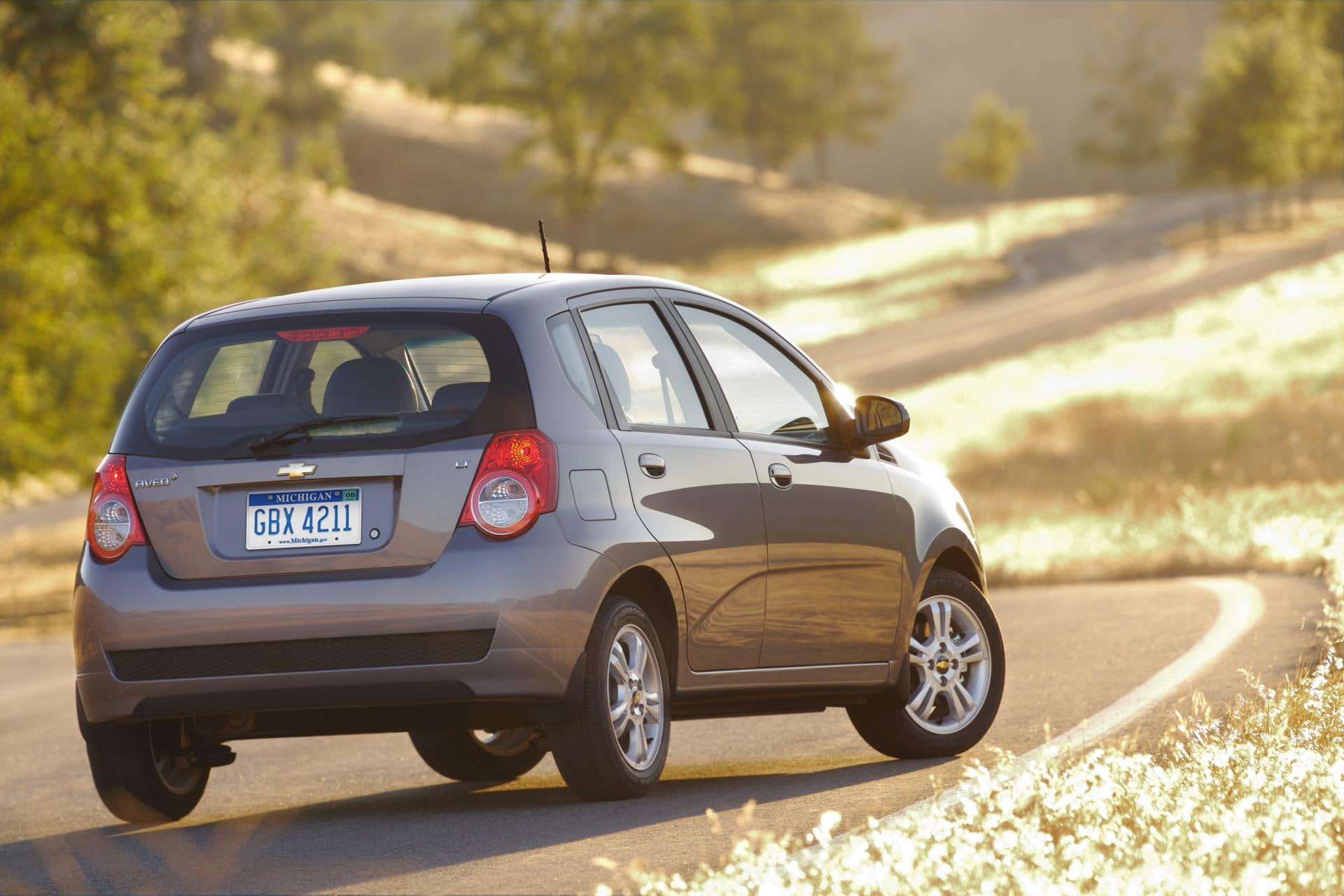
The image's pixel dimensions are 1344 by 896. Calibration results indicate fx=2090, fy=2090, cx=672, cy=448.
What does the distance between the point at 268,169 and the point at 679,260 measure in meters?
38.4

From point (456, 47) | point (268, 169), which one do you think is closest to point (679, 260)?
point (456, 47)

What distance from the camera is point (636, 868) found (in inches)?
172

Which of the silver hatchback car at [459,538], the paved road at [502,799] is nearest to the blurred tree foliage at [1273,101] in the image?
the paved road at [502,799]

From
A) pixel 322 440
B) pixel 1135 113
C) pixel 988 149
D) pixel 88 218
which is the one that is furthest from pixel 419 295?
pixel 1135 113

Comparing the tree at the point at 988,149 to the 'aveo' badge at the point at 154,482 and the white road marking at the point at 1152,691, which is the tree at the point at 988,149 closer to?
the white road marking at the point at 1152,691

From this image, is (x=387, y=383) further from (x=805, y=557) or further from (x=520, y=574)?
(x=805, y=557)

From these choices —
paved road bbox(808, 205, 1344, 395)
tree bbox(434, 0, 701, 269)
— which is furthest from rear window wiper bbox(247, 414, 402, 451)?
tree bbox(434, 0, 701, 269)

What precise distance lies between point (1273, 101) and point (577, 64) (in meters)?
25.2

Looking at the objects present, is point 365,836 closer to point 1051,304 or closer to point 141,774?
point 141,774

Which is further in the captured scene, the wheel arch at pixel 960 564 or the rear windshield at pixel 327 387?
the wheel arch at pixel 960 564

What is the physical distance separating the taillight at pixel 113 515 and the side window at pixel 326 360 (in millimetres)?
664

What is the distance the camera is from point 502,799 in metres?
7.66

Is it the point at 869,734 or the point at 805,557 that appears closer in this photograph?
the point at 805,557

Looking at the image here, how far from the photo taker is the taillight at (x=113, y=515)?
6.71 m
